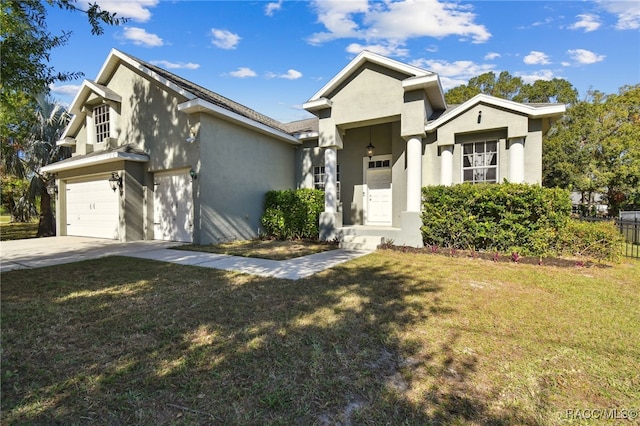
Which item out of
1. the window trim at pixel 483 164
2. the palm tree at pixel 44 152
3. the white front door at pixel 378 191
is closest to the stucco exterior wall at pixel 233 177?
the white front door at pixel 378 191

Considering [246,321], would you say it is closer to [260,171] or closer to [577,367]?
[577,367]

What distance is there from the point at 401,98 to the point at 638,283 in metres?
7.19

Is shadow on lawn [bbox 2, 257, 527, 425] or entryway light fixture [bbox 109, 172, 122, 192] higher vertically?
entryway light fixture [bbox 109, 172, 122, 192]

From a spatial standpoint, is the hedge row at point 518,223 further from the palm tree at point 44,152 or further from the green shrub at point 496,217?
the palm tree at point 44,152

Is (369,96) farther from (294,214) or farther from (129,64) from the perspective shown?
(129,64)

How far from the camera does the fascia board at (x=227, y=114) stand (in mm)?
9336


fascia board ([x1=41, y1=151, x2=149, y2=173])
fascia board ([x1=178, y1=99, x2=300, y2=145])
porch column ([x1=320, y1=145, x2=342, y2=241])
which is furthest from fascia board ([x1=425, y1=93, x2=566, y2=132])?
fascia board ([x1=41, y1=151, x2=149, y2=173])

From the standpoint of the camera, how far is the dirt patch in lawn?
8164mm

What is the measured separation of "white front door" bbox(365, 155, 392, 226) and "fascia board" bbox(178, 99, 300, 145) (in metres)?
3.99

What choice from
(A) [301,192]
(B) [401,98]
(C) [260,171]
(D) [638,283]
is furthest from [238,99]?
(D) [638,283]

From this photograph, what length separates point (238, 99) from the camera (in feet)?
50.3

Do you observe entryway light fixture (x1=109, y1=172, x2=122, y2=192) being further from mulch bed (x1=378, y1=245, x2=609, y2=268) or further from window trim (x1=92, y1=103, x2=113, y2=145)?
mulch bed (x1=378, y1=245, x2=609, y2=268)

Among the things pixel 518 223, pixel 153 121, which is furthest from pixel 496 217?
pixel 153 121

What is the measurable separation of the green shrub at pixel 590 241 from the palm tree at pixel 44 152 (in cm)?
2105
